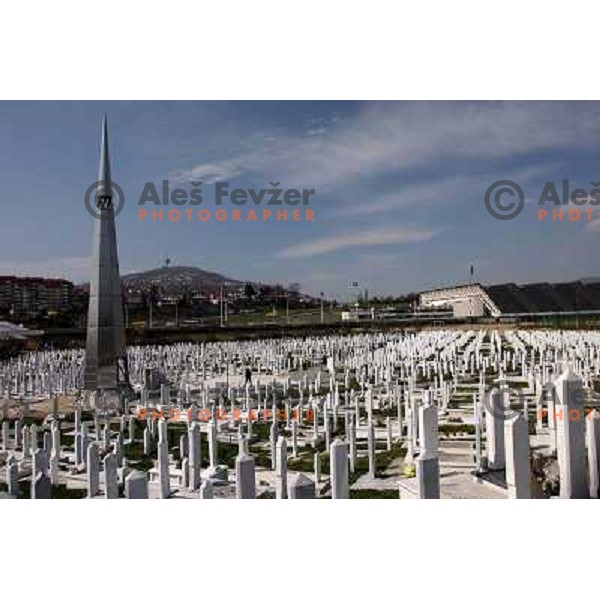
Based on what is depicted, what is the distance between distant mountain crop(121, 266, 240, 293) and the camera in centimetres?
505

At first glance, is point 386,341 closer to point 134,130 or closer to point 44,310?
point 44,310

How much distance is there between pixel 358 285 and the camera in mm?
5090

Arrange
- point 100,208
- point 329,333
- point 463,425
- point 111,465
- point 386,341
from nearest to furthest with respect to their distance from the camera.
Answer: point 111,465 → point 100,208 → point 463,425 → point 329,333 → point 386,341

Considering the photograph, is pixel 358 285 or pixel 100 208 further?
pixel 100 208
